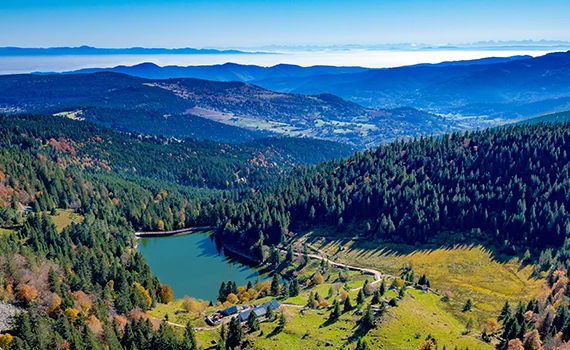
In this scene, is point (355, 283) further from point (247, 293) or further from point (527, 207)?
point (527, 207)

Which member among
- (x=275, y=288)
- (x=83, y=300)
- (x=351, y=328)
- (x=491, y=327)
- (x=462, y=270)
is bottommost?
(x=462, y=270)

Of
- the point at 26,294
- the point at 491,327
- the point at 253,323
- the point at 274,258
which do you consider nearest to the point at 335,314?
the point at 253,323

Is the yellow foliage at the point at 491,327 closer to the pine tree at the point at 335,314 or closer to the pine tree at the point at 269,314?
the pine tree at the point at 335,314

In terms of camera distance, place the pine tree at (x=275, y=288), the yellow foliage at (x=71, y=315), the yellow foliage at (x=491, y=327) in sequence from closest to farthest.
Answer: the yellow foliage at (x=71, y=315), the yellow foliage at (x=491, y=327), the pine tree at (x=275, y=288)

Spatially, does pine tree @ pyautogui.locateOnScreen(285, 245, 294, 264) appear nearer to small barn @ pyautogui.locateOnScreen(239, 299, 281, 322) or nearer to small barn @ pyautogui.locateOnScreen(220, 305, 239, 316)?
small barn @ pyautogui.locateOnScreen(239, 299, 281, 322)

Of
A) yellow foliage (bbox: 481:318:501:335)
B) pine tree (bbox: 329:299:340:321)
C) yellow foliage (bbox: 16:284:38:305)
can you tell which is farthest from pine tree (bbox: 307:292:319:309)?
yellow foliage (bbox: 16:284:38:305)

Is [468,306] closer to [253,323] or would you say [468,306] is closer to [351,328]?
[351,328]

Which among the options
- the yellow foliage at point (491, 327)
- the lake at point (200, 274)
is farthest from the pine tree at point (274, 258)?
the yellow foliage at point (491, 327)

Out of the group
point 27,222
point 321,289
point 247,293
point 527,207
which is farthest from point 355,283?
point 27,222

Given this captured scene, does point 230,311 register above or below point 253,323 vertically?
below
